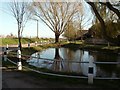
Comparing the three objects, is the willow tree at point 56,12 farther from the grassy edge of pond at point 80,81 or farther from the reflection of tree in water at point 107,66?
the grassy edge of pond at point 80,81

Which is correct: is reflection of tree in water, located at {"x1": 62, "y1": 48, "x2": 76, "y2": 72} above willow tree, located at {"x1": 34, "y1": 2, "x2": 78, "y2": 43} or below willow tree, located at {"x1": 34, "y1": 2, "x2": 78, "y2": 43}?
below

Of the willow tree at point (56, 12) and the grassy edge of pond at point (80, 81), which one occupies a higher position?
the willow tree at point (56, 12)

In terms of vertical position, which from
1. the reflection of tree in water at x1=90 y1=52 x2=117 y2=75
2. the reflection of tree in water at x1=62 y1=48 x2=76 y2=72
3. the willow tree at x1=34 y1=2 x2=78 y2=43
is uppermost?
the willow tree at x1=34 y1=2 x2=78 y2=43

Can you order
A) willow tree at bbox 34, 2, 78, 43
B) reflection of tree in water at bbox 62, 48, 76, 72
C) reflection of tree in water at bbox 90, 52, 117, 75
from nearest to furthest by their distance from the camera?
reflection of tree in water at bbox 62, 48, 76, 72, reflection of tree in water at bbox 90, 52, 117, 75, willow tree at bbox 34, 2, 78, 43

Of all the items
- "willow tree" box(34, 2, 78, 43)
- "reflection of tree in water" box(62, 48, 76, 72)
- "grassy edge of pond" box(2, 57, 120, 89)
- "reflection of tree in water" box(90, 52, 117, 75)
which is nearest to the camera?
"grassy edge of pond" box(2, 57, 120, 89)

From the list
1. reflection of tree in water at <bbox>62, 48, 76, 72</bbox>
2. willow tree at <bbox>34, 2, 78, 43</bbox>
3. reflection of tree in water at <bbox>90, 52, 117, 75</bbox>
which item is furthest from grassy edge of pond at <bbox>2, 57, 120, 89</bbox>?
willow tree at <bbox>34, 2, 78, 43</bbox>

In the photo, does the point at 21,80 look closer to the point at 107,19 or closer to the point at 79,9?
the point at 107,19

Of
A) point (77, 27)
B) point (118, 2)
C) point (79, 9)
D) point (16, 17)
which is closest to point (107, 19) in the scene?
point (118, 2)

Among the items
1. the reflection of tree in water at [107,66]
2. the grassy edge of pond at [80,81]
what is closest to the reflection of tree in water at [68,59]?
the grassy edge of pond at [80,81]

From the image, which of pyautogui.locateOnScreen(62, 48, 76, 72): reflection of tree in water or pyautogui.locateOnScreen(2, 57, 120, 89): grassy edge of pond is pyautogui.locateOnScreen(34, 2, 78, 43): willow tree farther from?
pyautogui.locateOnScreen(2, 57, 120, 89): grassy edge of pond

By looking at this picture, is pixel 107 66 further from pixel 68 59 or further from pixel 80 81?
pixel 80 81

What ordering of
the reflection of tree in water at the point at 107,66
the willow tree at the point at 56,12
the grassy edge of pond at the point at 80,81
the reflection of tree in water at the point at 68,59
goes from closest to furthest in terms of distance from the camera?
the grassy edge of pond at the point at 80,81 < the reflection of tree in water at the point at 68,59 < the reflection of tree in water at the point at 107,66 < the willow tree at the point at 56,12

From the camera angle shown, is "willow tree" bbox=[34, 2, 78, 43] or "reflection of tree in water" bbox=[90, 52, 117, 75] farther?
"willow tree" bbox=[34, 2, 78, 43]

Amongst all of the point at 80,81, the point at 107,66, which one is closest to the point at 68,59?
the point at 107,66
